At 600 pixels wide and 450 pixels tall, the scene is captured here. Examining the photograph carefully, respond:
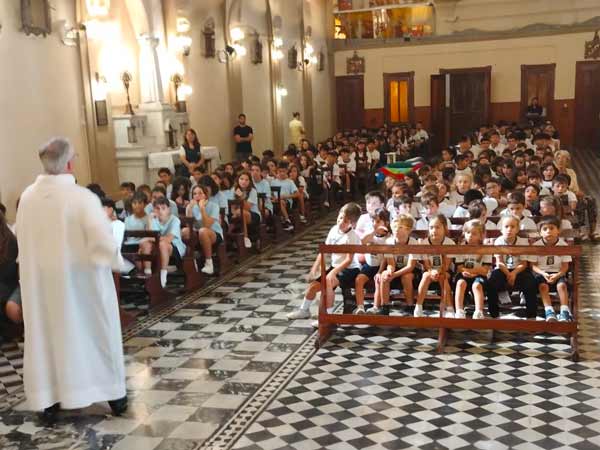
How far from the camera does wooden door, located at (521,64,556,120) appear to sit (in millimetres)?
22156

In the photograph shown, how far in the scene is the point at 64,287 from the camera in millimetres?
4500

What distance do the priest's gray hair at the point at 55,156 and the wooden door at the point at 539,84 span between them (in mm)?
19662

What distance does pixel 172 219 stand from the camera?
7.81 m

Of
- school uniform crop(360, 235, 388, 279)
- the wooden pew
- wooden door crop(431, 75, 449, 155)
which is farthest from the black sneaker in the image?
wooden door crop(431, 75, 449, 155)

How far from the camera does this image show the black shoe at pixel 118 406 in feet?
15.6

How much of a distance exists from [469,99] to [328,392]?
19488mm

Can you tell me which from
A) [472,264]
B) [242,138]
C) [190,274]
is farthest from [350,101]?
[472,264]

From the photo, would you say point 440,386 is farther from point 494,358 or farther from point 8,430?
point 8,430

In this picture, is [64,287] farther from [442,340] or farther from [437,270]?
[437,270]

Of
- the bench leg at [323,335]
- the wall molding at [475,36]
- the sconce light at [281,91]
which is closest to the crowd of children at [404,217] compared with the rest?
the bench leg at [323,335]

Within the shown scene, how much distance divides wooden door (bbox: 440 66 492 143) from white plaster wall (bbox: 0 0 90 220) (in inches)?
577

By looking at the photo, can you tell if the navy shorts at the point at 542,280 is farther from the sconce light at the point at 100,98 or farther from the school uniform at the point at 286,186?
the sconce light at the point at 100,98

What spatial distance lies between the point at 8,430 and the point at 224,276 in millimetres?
4087

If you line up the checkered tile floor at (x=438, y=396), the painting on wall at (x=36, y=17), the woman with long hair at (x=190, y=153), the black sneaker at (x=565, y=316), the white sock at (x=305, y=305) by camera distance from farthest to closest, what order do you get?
1. the woman with long hair at (x=190, y=153)
2. the painting on wall at (x=36, y=17)
3. the white sock at (x=305, y=305)
4. the black sneaker at (x=565, y=316)
5. the checkered tile floor at (x=438, y=396)
